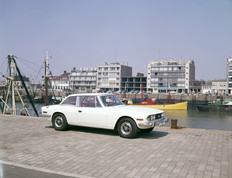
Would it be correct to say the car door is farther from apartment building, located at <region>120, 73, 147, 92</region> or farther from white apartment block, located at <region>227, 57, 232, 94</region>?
apartment building, located at <region>120, 73, 147, 92</region>

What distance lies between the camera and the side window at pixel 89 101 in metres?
8.49

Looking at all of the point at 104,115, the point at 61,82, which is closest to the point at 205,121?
the point at 104,115

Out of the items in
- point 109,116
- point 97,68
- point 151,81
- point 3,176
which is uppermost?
point 97,68

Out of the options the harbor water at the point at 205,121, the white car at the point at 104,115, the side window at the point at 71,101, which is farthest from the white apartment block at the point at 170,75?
the white car at the point at 104,115

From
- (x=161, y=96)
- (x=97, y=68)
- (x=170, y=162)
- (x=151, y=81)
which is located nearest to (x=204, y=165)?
(x=170, y=162)

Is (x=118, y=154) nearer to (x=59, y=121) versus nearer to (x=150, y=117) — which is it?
(x=150, y=117)

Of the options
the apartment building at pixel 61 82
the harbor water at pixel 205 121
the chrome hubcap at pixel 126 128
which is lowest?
the harbor water at pixel 205 121

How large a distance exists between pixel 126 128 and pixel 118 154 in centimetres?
200

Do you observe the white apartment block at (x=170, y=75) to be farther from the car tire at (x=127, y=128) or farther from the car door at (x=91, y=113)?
the car tire at (x=127, y=128)

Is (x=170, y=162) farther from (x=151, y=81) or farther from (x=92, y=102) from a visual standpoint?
(x=151, y=81)

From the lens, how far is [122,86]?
116 m

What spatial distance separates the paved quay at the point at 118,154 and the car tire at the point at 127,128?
0.76ft

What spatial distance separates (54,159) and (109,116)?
2986 millimetres

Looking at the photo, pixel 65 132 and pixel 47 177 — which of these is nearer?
pixel 47 177
